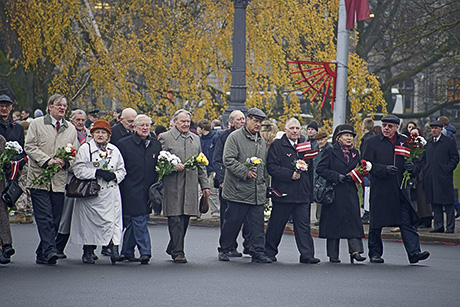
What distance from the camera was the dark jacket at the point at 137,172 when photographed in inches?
480

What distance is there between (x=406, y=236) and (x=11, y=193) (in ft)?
16.4

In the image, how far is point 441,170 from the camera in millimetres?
17000

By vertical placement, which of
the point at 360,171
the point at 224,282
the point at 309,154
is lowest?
the point at 224,282

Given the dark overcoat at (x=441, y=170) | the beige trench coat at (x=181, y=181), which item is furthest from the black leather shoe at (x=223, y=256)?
the dark overcoat at (x=441, y=170)

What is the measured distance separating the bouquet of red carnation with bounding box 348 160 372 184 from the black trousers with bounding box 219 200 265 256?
1252 mm

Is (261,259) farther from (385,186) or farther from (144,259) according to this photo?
(385,186)

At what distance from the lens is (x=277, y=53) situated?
2673cm

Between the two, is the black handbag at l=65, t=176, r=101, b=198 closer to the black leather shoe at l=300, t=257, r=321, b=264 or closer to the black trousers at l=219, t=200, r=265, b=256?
the black trousers at l=219, t=200, r=265, b=256

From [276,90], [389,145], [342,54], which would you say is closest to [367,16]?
[342,54]

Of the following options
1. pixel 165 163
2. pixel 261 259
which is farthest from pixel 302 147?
pixel 165 163

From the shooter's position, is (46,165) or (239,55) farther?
(239,55)

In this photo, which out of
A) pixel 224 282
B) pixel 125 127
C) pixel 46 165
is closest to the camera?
pixel 224 282

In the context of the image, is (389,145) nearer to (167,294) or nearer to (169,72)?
(167,294)

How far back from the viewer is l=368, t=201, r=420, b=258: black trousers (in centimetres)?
1262
